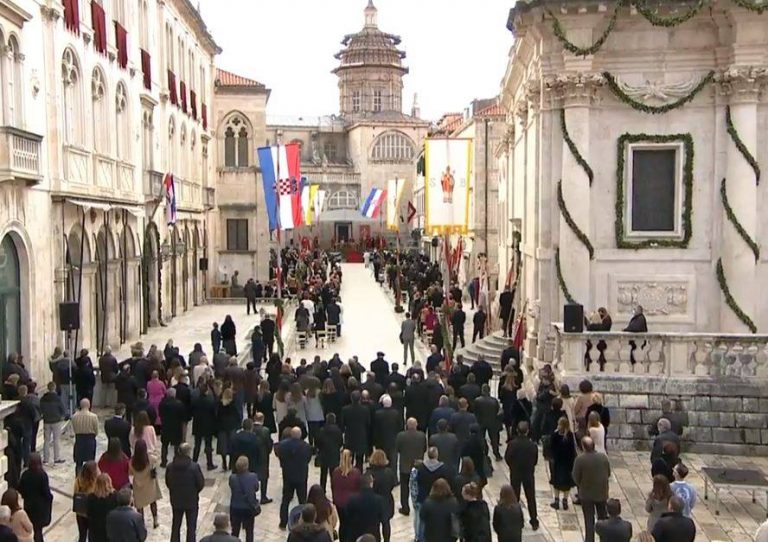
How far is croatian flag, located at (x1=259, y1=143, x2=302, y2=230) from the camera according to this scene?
Result: 25.9 m

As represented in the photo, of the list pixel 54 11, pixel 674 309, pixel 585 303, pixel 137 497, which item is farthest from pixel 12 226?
pixel 674 309

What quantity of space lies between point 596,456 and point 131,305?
19814 millimetres

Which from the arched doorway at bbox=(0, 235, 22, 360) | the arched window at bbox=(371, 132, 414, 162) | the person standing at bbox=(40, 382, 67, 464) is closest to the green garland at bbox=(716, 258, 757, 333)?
the person standing at bbox=(40, 382, 67, 464)

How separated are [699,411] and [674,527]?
308 inches

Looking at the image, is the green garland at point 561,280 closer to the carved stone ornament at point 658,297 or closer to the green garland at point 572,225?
the green garland at point 572,225

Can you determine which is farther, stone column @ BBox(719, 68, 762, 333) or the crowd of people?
stone column @ BBox(719, 68, 762, 333)

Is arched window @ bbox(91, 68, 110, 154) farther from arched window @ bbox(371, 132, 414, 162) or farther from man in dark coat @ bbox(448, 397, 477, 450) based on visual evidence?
arched window @ bbox(371, 132, 414, 162)

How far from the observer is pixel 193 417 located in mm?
14016

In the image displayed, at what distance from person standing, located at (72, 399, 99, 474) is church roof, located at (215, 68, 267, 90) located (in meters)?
35.0

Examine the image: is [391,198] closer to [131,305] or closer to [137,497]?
[131,305]

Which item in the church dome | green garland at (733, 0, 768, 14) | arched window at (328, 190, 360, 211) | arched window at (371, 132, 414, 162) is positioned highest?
the church dome

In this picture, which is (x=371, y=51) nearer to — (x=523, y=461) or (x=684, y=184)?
(x=684, y=184)

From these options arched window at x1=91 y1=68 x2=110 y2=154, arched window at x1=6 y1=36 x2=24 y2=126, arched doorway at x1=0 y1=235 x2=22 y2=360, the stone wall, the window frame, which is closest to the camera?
the stone wall

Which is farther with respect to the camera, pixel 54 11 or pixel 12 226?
pixel 54 11
